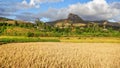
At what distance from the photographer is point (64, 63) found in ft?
65.0

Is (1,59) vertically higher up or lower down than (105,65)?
higher up

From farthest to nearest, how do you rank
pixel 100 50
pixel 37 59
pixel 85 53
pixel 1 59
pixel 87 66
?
pixel 100 50 → pixel 85 53 → pixel 87 66 → pixel 37 59 → pixel 1 59

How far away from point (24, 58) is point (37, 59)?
1.06 meters

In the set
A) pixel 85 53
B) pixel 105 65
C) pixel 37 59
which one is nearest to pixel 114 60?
pixel 105 65

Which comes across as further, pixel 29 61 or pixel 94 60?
pixel 94 60

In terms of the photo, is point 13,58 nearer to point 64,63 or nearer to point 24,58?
point 24,58

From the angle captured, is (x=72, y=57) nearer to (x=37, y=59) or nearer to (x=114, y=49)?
(x=37, y=59)

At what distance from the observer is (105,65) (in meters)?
21.6

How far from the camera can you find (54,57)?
19.7 m

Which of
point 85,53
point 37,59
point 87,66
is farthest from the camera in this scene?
point 85,53

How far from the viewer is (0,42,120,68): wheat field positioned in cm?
1786

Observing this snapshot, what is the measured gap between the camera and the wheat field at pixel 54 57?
58.6 feet

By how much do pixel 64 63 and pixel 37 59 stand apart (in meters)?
2.42

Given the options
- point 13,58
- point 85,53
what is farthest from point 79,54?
point 13,58
